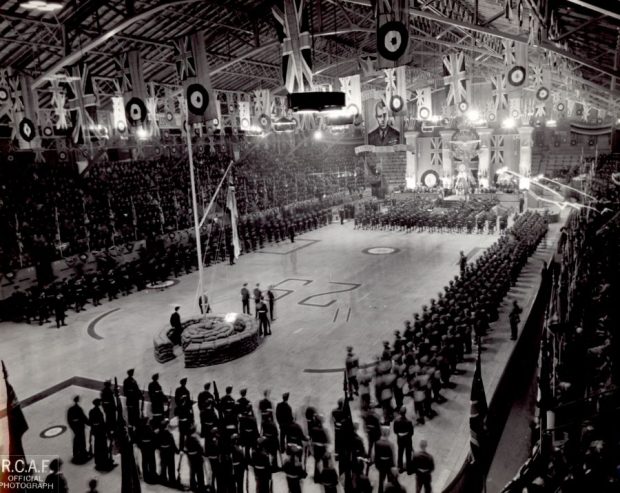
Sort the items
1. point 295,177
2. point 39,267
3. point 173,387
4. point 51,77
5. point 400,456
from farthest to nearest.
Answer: point 295,177 < point 39,267 < point 51,77 < point 173,387 < point 400,456

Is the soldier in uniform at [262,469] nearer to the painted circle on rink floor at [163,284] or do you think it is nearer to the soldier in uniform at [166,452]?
the soldier in uniform at [166,452]

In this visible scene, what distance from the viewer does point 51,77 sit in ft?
55.3

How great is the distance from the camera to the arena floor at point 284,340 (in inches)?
368

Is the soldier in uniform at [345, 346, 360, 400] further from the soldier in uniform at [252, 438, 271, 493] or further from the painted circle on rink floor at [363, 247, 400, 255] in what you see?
the painted circle on rink floor at [363, 247, 400, 255]

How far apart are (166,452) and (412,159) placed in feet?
120

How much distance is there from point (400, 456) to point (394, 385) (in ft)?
5.02

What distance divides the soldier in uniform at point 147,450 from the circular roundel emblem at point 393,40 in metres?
9.01

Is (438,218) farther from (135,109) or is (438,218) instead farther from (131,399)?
(131,399)

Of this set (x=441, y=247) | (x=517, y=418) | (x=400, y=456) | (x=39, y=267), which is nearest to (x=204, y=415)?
(x=400, y=456)

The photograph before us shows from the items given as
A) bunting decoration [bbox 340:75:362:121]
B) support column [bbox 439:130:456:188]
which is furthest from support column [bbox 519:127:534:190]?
bunting decoration [bbox 340:75:362:121]

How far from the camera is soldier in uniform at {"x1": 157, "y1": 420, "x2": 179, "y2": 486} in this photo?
744 centimetres

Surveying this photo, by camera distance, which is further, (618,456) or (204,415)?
(204,415)

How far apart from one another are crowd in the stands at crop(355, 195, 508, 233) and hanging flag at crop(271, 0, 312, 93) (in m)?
17.2

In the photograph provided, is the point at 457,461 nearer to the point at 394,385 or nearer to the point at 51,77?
the point at 394,385
